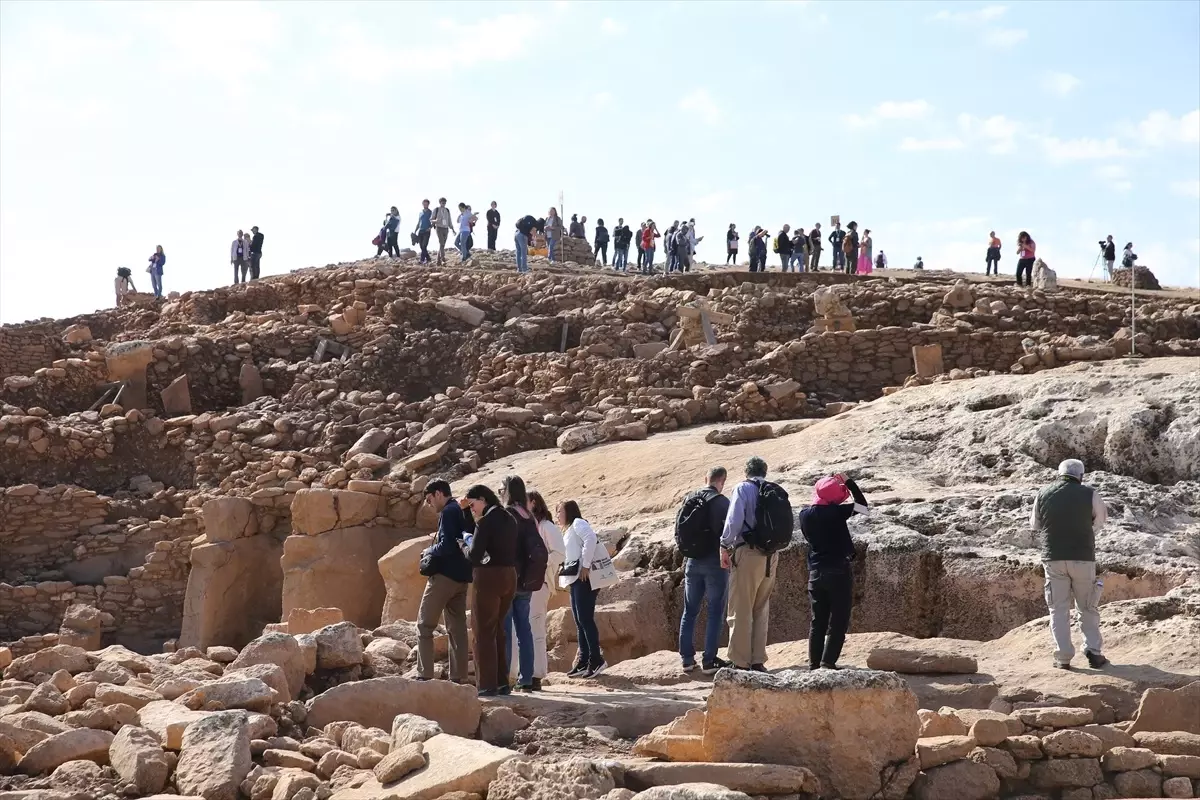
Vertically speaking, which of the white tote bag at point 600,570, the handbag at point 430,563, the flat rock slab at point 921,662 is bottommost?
the flat rock slab at point 921,662

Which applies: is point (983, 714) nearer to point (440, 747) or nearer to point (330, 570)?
point (440, 747)

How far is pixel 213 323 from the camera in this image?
83.1 feet

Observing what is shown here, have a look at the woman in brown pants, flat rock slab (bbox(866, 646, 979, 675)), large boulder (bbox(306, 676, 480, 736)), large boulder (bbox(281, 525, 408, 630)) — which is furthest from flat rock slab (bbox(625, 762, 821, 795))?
large boulder (bbox(281, 525, 408, 630))

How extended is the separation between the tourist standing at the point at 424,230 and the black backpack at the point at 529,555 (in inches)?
750

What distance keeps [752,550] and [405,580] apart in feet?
14.6

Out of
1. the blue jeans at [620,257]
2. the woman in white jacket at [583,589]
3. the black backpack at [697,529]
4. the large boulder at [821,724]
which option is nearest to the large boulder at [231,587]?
the woman in white jacket at [583,589]

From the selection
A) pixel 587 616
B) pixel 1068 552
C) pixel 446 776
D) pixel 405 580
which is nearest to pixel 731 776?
pixel 446 776

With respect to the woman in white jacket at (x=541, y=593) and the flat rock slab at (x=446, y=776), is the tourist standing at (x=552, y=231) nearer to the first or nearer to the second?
the woman in white jacket at (x=541, y=593)

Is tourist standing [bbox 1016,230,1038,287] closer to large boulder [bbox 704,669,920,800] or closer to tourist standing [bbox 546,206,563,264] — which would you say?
tourist standing [bbox 546,206,563,264]

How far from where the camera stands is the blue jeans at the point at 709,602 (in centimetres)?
914

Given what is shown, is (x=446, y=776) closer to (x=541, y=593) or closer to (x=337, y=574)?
(x=541, y=593)

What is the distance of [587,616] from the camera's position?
9383 millimetres

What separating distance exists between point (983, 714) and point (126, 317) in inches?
894

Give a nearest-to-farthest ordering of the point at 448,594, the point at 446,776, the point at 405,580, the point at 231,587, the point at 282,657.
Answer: the point at 446,776, the point at 282,657, the point at 448,594, the point at 405,580, the point at 231,587
